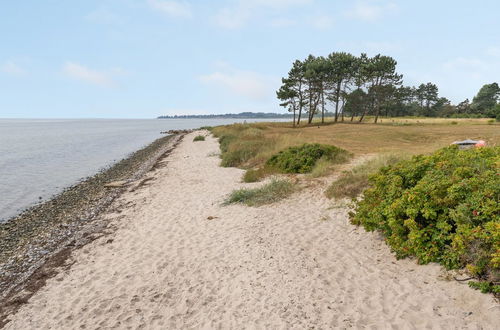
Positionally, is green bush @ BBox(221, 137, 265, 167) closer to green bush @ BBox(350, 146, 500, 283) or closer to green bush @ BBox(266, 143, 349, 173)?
green bush @ BBox(266, 143, 349, 173)

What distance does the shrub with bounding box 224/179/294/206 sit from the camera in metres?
11.4

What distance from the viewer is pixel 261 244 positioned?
7941 millimetres

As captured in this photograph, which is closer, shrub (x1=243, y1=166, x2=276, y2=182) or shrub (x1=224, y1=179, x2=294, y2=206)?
shrub (x1=224, y1=179, x2=294, y2=206)

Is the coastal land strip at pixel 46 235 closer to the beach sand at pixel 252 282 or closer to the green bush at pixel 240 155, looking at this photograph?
the beach sand at pixel 252 282

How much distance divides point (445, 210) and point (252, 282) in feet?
12.6

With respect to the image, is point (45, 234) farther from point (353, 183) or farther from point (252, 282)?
point (353, 183)

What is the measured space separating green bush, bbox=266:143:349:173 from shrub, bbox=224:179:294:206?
2.82m

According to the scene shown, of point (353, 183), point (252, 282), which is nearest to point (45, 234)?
point (252, 282)

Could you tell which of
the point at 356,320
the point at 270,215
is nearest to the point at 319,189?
the point at 270,215

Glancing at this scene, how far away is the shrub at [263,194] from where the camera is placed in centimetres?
1138

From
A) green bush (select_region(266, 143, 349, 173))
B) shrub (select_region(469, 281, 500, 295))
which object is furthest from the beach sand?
green bush (select_region(266, 143, 349, 173))

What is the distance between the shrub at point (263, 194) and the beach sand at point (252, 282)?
1043mm

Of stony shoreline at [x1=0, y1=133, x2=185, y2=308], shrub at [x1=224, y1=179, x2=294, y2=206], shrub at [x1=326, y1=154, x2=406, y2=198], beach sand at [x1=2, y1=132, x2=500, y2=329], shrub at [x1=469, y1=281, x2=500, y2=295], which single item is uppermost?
shrub at [x1=326, y1=154, x2=406, y2=198]

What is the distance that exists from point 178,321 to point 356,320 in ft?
9.37
